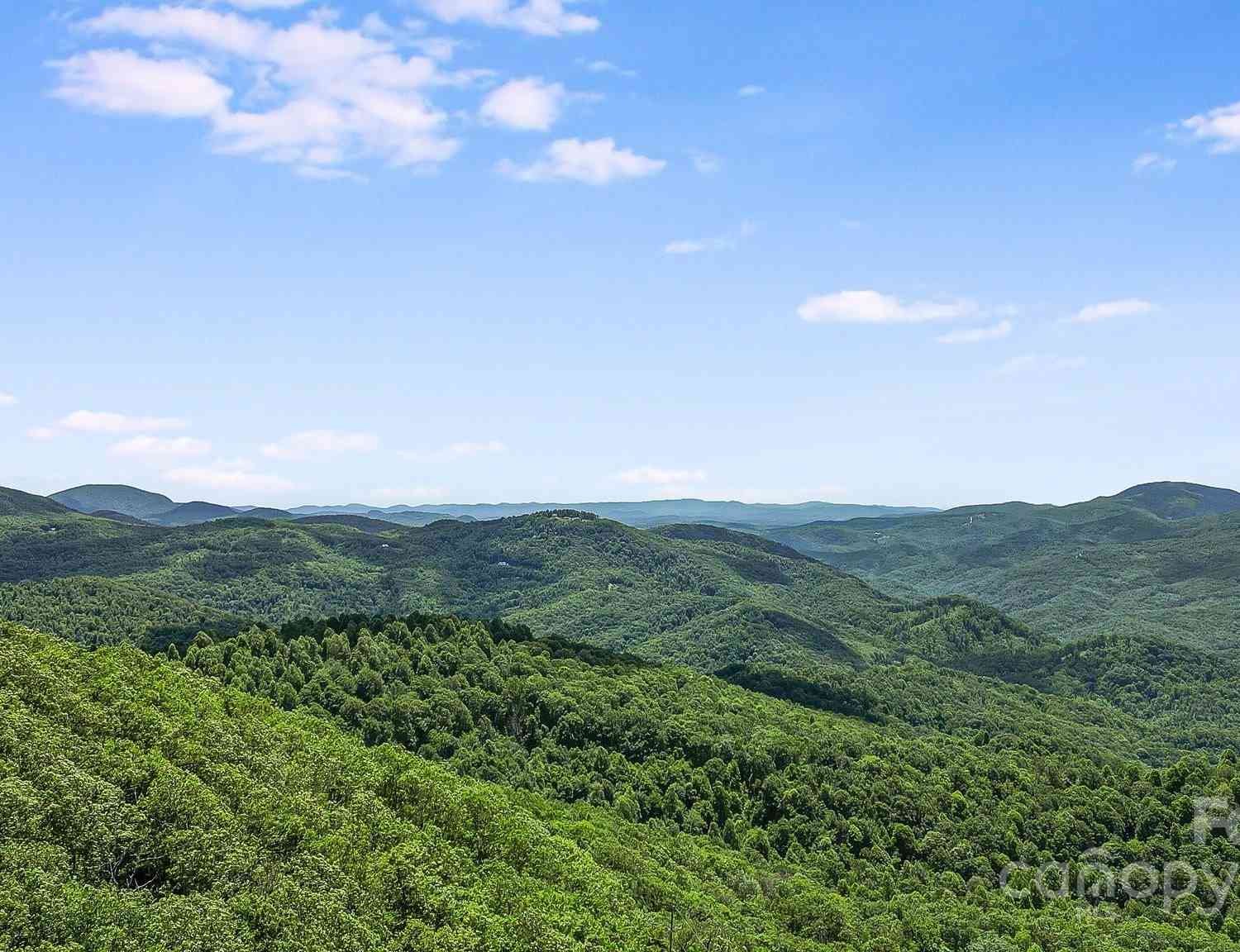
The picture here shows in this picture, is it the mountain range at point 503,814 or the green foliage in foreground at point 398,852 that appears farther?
the mountain range at point 503,814

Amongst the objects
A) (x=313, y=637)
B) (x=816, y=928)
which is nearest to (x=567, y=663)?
(x=313, y=637)

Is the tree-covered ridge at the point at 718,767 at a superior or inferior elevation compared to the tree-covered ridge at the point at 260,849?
inferior

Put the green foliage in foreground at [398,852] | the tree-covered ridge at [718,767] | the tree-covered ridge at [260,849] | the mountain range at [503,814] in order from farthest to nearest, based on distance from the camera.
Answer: the tree-covered ridge at [718,767]
the mountain range at [503,814]
the green foliage in foreground at [398,852]
the tree-covered ridge at [260,849]

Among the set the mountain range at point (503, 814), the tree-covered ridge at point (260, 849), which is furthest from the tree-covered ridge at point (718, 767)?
the tree-covered ridge at point (260, 849)

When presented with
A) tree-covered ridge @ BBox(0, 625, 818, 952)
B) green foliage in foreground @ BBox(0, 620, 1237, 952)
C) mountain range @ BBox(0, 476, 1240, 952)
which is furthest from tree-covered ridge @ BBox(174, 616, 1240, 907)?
tree-covered ridge @ BBox(0, 625, 818, 952)

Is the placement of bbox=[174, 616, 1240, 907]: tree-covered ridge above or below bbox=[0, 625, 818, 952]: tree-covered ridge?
below

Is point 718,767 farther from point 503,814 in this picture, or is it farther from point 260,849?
point 260,849

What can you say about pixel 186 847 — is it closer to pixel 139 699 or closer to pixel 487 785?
pixel 139 699

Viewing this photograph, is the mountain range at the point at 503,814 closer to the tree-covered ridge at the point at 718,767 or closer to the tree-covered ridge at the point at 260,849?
the tree-covered ridge at the point at 260,849

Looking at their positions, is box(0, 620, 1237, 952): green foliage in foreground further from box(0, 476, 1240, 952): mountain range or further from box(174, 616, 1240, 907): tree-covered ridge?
box(174, 616, 1240, 907): tree-covered ridge
